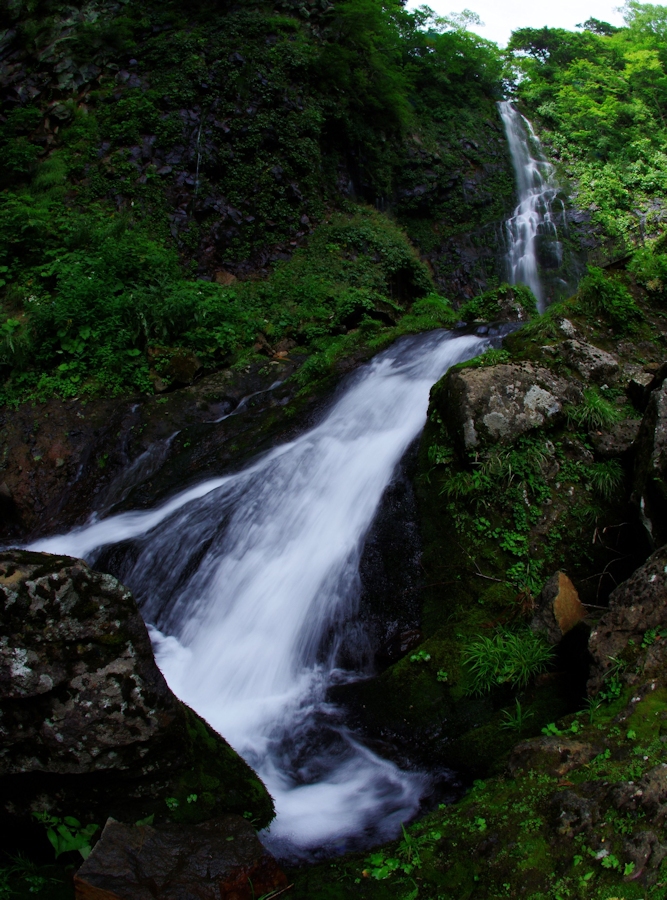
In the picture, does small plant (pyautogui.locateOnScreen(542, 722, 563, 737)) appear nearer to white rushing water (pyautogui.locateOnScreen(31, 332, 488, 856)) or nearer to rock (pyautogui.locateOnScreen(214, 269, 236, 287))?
white rushing water (pyautogui.locateOnScreen(31, 332, 488, 856))

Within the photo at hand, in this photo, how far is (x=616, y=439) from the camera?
16.9 feet

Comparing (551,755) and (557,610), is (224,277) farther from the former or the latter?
(551,755)

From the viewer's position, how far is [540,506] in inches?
192

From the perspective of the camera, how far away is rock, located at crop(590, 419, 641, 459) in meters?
5.09

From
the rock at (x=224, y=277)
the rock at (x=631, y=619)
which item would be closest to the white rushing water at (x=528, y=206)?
the rock at (x=224, y=277)

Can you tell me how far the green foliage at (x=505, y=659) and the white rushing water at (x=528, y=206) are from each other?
45.0 ft

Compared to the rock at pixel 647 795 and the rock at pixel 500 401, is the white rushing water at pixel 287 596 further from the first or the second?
the rock at pixel 647 795

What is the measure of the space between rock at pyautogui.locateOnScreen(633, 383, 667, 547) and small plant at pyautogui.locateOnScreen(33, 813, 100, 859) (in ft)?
12.3

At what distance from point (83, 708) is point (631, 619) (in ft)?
9.73

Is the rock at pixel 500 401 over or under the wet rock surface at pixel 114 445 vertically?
under

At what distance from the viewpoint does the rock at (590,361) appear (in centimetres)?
558

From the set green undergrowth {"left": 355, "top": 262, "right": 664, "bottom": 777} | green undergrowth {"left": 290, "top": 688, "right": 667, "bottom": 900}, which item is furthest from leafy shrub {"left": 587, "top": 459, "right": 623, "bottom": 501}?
green undergrowth {"left": 290, "top": 688, "right": 667, "bottom": 900}

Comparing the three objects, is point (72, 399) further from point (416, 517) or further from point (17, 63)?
point (17, 63)

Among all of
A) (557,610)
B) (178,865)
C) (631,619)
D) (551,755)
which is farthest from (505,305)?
(178,865)
